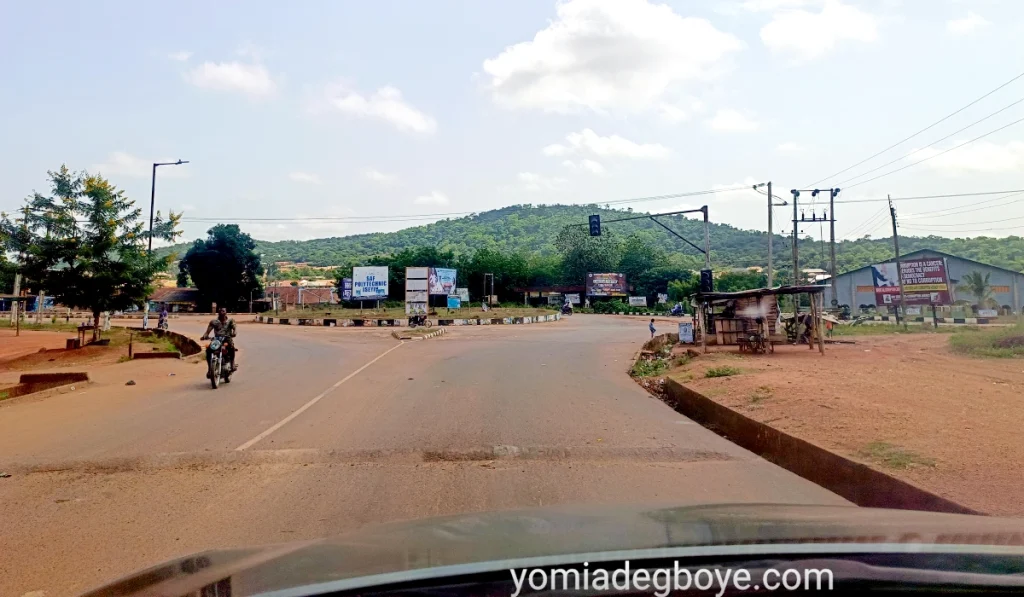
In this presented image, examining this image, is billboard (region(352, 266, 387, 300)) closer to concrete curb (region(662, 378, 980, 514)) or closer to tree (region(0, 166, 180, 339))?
tree (region(0, 166, 180, 339))

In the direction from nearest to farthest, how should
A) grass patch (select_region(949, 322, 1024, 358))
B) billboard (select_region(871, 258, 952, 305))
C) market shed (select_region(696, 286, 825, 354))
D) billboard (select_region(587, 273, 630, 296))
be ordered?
grass patch (select_region(949, 322, 1024, 358)) → market shed (select_region(696, 286, 825, 354)) → billboard (select_region(871, 258, 952, 305)) → billboard (select_region(587, 273, 630, 296))

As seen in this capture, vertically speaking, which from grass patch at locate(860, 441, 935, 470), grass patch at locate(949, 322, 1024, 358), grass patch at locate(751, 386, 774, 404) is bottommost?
grass patch at locate(751, 386, 774, 404)

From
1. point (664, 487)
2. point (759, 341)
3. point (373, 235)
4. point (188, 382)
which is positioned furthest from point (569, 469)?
point (373, 235)

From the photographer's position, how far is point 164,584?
2514 mm

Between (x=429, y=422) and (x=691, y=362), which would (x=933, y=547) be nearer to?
(x=429, y=422)

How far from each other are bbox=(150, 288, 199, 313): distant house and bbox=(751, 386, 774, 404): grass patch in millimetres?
84504

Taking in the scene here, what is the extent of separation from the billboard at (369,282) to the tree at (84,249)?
38915 millimetres

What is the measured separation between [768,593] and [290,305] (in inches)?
4049

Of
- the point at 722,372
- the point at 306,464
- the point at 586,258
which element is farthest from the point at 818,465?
the point at 586,258

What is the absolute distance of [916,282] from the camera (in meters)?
47.1

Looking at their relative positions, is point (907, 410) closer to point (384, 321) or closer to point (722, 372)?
point (722, 372)

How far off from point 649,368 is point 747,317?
5869 mm

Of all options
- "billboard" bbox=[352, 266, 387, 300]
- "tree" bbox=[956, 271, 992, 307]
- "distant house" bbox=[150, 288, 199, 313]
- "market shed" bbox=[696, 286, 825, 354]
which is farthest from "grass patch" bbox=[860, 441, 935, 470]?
"distant house" bbox=[150, 288, 199, 313]

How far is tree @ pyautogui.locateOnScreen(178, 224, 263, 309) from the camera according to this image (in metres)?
77.7
